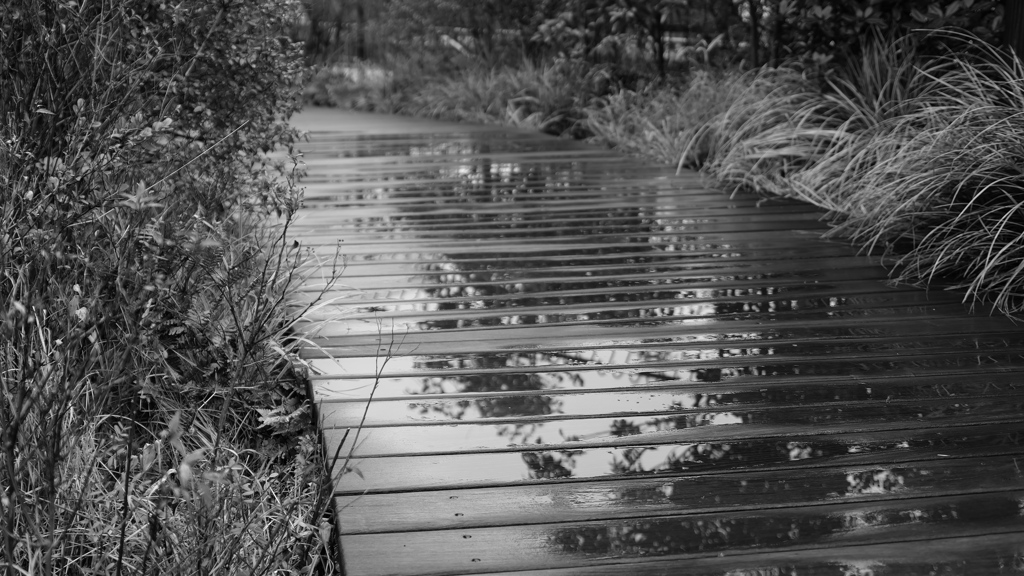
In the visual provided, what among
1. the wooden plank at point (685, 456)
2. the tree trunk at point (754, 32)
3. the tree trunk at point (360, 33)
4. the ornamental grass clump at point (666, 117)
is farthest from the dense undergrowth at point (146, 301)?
the tree trunk at point (360, 33)

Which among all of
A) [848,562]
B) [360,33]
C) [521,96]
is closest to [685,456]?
[848,562]

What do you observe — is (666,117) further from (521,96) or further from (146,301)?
(146,301)

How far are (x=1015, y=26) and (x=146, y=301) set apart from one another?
361cm

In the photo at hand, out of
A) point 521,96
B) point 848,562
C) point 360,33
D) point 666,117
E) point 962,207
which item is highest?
point 360,33

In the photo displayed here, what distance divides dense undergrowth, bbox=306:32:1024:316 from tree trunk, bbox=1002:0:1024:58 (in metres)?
0.07

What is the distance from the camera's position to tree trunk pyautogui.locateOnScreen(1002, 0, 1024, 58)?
403 centimetres

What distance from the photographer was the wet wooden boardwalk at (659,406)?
170cm

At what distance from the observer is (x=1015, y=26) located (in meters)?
4.07

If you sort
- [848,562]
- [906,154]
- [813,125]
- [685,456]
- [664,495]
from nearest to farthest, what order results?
1. [848,562]
2. [664,495]
3. [685,456]
4. [906,154]
5. [813,125]

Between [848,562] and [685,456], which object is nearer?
[848,562]

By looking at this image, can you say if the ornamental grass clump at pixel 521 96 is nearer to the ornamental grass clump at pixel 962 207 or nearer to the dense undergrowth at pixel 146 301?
the ornamental grass clump at pixel 962 207

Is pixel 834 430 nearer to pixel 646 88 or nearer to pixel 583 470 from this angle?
pixel 583 470

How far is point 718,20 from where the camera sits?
23.6 ft

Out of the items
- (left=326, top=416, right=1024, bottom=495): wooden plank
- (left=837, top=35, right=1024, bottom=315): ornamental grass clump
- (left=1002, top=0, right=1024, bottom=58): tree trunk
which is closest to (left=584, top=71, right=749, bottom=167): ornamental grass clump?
(left=1002, top=0, right=1024, bottom=58): tree trunk
